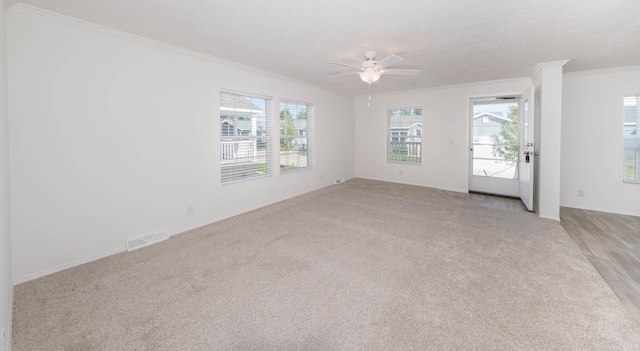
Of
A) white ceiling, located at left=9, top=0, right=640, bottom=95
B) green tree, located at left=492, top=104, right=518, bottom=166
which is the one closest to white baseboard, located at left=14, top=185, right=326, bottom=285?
white ceiling, located at left=9, top=0, right=640, bottom=95

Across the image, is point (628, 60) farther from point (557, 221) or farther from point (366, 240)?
point (366, 240)

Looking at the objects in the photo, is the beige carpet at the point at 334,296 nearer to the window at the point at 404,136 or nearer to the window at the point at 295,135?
the window at the point at 295,135

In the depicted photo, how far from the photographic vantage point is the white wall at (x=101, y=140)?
2.45m

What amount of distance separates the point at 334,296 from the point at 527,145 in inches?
171

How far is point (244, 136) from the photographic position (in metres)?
4.64

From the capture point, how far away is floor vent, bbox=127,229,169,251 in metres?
3.14

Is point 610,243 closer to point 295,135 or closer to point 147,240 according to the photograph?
point 295,135

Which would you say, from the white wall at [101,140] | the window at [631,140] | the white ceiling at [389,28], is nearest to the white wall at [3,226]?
the white wall at [101,140]


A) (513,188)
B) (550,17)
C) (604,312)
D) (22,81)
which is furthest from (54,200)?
(513,188)

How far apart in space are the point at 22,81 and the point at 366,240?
145 inches

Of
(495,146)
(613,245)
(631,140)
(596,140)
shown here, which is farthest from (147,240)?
(631,140)

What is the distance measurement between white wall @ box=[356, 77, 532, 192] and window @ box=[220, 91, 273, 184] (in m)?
3.34

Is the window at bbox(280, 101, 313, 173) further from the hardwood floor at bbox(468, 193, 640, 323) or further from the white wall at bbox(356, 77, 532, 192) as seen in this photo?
the hardwood floor at bbox(468, 193, 640, 323)

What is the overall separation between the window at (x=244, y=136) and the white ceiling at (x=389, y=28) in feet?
2.34
